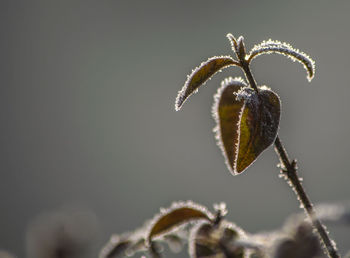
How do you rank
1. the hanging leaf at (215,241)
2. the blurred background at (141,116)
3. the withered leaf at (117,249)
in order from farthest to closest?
the blurred background at (141,116), the withered leaf at (117,249), the hanging leaf at (215,241)

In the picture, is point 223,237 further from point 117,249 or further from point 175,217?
point 117,249

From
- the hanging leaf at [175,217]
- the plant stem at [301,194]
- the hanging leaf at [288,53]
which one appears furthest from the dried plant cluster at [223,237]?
the hanging leaf at [288,53]

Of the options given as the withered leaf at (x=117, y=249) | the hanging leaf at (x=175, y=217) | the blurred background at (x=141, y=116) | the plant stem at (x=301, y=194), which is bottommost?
the plant stem at (x=301, y=194)

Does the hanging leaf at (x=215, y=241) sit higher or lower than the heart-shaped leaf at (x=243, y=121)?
lower

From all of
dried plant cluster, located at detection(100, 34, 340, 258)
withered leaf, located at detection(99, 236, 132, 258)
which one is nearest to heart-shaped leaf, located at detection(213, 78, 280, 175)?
dried plant cluster, located at detection(100, 34, 340, 258)

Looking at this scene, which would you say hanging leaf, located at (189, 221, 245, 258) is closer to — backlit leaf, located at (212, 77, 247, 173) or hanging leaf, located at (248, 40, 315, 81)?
backlit leaf, located at (212, 77, 247, 173)

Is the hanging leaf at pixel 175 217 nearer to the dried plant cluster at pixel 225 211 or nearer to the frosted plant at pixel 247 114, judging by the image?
the dried plant cluster at pixel 225 211

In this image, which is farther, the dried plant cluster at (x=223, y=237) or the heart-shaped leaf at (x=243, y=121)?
the dried plant cluster at (x=223, y=237)

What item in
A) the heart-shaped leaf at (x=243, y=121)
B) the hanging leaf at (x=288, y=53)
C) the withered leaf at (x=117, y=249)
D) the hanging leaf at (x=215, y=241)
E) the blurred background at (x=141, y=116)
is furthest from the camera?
the blurred background at (x=141, y=116)
